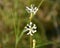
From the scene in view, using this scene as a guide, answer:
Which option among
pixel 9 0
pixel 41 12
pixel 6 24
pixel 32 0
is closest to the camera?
pixel 32 0

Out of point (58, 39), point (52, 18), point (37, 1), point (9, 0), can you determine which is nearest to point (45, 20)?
point (52, 18)

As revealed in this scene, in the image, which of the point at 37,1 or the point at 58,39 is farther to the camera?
the point at 58,39

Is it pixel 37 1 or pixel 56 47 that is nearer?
pixel 37 1

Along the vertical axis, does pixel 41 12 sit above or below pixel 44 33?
above

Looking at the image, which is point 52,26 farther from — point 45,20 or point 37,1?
point 37,1

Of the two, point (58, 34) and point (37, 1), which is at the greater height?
point (58, 34)

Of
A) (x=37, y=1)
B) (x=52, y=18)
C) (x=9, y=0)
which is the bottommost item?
(x=37, y=1)

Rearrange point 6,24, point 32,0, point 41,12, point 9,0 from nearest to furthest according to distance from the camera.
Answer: point 32,0 < point 6,24 < point 9,0 < point 41,12

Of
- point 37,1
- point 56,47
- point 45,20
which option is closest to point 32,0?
point 37,1

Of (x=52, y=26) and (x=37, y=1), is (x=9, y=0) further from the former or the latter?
(x=37, y=1)
